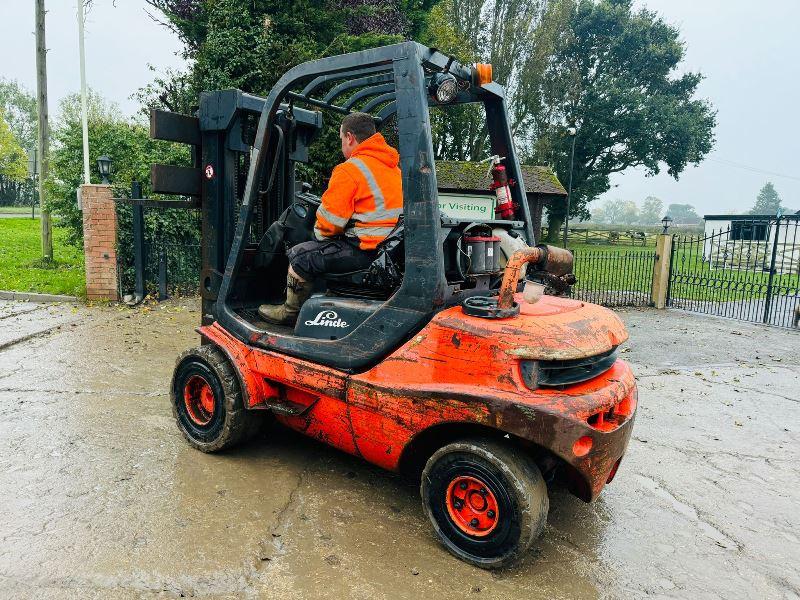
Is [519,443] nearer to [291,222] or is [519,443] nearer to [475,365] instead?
[475,365]

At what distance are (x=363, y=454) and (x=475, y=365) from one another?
102cm

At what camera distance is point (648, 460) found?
4.48m

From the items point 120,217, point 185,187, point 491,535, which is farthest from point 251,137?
point 120,217

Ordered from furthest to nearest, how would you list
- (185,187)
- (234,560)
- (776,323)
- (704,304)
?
(704,304) < (776,323) < (185,187) < (234,560)

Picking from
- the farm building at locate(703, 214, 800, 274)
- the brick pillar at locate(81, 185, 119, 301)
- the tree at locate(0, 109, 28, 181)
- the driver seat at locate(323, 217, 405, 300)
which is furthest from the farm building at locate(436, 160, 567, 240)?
the tree at locate(0, 109, 28, 181)

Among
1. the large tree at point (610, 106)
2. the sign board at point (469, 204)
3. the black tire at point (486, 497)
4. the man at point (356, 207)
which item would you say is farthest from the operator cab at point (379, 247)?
the large tree at point (610, 106)

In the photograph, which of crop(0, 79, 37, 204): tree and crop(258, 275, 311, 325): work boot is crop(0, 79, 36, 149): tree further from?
crop(258, 275, 311, 325): work boot

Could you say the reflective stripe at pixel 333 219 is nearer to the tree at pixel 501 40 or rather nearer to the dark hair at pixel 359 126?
the dark hair at pixel 359 126

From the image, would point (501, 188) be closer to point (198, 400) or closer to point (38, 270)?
point (198, 400)

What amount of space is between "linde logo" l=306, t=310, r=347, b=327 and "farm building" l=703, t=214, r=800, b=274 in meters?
8.89

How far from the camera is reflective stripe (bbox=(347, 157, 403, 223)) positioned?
3289mm

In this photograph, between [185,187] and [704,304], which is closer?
[185,187]

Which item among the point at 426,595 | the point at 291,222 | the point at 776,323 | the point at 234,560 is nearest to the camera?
the point at 426,595

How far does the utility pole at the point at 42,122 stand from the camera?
13.1m
